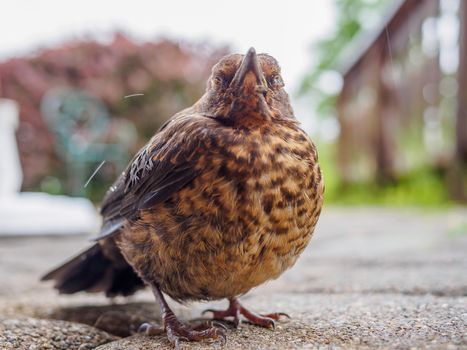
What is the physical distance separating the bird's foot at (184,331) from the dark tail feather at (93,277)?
586 mm

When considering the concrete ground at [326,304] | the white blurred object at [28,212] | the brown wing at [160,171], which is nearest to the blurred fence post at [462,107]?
the concrete ground at [326,304]

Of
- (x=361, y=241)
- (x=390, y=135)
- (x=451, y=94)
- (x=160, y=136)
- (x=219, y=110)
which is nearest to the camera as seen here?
(x=219, y=110)

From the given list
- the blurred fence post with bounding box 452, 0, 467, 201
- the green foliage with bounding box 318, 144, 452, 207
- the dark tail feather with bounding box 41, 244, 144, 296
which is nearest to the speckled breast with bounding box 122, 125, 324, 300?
the dark tail feather with bounding box 41, 244, 144, 296

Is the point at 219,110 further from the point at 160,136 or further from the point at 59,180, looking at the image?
the point at 59,180

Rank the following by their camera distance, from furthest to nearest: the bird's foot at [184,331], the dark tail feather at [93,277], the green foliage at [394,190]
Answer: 1. the green foliage at [394,190]
2. the dark tail feather at [93,277]
3. the bird's foot at [184,331]

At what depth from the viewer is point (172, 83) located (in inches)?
424

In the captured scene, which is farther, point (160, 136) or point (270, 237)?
point (160, 136)

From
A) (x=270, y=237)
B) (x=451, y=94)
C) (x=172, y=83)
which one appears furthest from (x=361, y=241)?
(x=172, y=83)

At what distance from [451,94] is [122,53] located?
7.31m

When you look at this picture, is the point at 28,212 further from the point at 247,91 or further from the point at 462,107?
the point at 247,91

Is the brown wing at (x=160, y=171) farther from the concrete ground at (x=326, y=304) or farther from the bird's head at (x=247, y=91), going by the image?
the concrete ground at (x=326, y=304)

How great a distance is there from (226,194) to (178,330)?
522 millimetres

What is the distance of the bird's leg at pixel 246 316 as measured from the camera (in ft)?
6.78

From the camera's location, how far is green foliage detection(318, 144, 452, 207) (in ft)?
21.6
